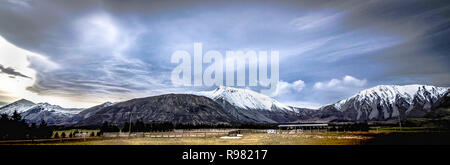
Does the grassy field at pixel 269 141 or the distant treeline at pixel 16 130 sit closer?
the grassy field at pixel 269 141

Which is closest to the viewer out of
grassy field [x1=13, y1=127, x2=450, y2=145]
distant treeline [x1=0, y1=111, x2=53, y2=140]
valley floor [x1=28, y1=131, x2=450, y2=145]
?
valley floor [x1=28, y1=131, x2=450, y2=145]

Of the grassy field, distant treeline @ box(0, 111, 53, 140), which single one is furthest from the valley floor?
distant treeline @ box(0, 111, 53, 140)

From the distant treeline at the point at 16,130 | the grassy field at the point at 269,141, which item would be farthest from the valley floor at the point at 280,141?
the distant treeline at the point at 16,130

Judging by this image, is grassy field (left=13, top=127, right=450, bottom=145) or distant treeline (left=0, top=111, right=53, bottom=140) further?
distant treeline (left=0, top=111, right=53, bottom=140)

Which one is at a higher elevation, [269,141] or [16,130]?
[16,130]

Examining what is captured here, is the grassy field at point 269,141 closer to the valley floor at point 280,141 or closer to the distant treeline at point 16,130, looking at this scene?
the valley floor at point 280,141

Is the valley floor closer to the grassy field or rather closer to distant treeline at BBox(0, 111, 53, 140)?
the grassy field

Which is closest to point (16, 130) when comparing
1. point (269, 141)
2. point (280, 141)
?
point (269, 141)

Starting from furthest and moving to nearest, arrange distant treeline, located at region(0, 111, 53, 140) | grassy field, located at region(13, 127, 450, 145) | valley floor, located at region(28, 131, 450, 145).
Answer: distant treeline, located at region(0, 111, 53, 140) → grassy field, located at region(13, 127, 450, 145) → valley floor, located at region(28, 131, 450, 145)

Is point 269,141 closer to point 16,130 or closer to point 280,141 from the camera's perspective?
point 280,141

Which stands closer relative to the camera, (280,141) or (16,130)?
(280,141)

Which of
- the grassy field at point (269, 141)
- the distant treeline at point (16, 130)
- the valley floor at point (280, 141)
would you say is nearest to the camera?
the valley floor at point (280, 141)
